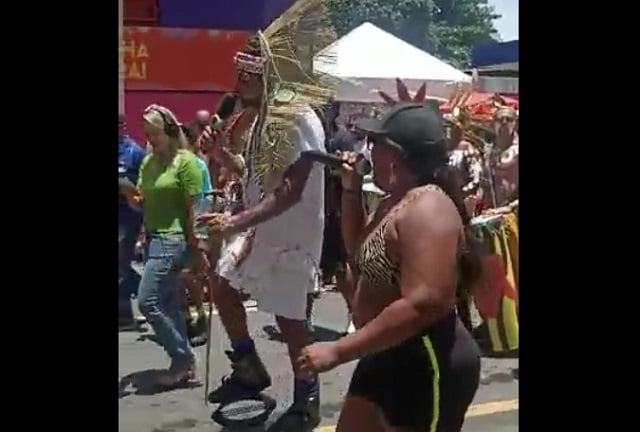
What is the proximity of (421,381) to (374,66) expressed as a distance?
0.84 meters

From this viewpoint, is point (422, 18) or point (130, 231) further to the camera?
point (130, 231)

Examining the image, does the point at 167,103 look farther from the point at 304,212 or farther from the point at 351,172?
the point at 351,172

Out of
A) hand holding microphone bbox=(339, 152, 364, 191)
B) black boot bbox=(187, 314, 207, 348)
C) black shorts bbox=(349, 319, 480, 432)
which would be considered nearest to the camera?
black shorts bbox=(349, 319, 480, 432)

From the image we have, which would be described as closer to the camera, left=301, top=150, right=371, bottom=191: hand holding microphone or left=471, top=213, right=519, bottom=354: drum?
left=301, top=150, right=371, bottom=191: hand holding microphone

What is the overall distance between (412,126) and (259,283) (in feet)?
2.72

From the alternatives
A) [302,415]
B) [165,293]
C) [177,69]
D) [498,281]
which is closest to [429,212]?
[302,415]

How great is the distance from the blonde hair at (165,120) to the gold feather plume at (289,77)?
1164mm

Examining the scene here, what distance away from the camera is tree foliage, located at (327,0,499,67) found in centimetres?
331

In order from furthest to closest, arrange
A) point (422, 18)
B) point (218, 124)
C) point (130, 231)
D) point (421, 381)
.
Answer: point (130, 231), point (218, 124), point (422, 18), point (421, 381)

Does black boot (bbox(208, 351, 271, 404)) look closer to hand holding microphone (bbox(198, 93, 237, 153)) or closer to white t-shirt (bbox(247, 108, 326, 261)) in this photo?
white t-shirt (bbox(247, 108, 326, 261))

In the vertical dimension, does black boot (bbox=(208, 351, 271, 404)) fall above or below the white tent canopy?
below

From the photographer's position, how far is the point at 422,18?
332cm

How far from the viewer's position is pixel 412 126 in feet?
10.5

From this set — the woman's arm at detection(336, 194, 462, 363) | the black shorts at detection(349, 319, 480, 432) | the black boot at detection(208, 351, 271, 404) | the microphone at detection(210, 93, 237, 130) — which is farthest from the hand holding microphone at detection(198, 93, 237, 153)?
the black shorts at detection(349, 319, 480, 432)
